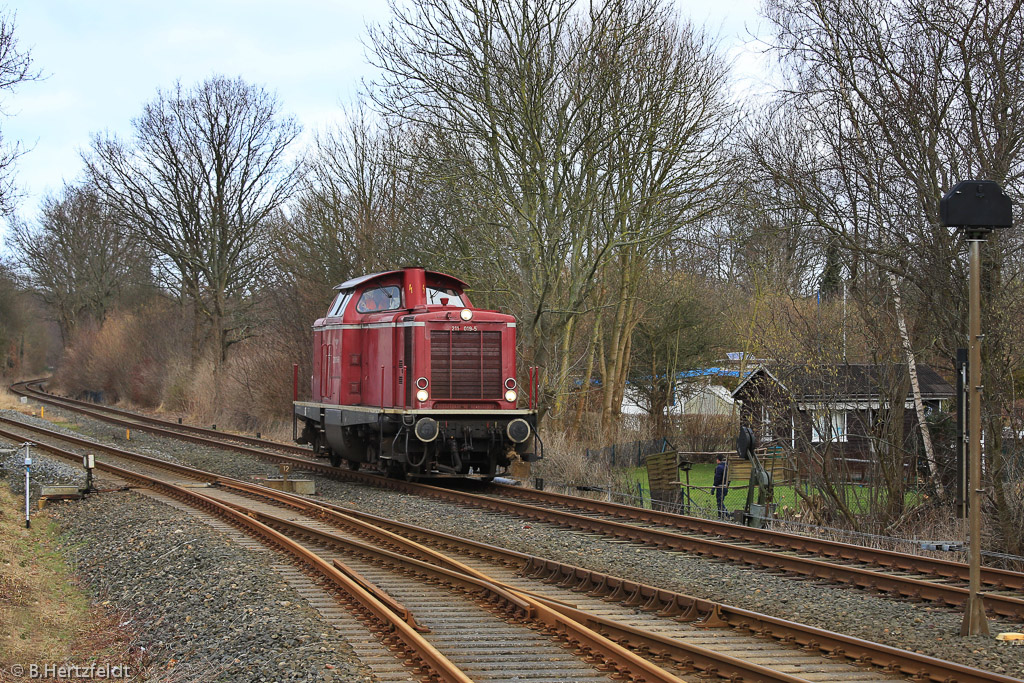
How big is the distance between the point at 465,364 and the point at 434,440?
1.40 meters

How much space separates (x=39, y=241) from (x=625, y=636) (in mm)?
54363

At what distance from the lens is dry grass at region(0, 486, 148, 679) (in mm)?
7504

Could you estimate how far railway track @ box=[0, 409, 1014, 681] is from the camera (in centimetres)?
616

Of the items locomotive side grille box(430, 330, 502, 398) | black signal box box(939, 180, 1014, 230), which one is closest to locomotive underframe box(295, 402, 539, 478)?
locomotive side grille box(430, 330, 502, 398)

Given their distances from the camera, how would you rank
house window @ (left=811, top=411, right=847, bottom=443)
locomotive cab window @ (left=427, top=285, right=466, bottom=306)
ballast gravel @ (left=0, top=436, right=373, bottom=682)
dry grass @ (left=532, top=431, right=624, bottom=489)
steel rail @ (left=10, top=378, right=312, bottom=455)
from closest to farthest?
ballast gravel @ (left=0, top=436, right=373, bottom=682), house window @ (left=811, top=411, right=847, bottom=443), locomotive cab window @ (left=427, top=285, right=466, bottom=306), dry grass @ (left=532, top=431, right=624, bottom=489), steel rail @ (left=10, top=378, right=312, bottom=455)

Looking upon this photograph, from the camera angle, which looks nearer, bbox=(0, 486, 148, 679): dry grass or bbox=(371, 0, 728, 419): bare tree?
bbox=(0, 486, 148, 679): dry grass

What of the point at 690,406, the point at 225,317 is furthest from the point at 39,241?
the point at 690,406

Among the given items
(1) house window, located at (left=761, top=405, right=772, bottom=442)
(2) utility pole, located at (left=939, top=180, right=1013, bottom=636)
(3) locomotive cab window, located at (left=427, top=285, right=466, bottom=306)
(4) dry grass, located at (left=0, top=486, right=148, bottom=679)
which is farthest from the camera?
(3) locomotive cab window, located at (left=427, top=285, right=466, bottom=306)
